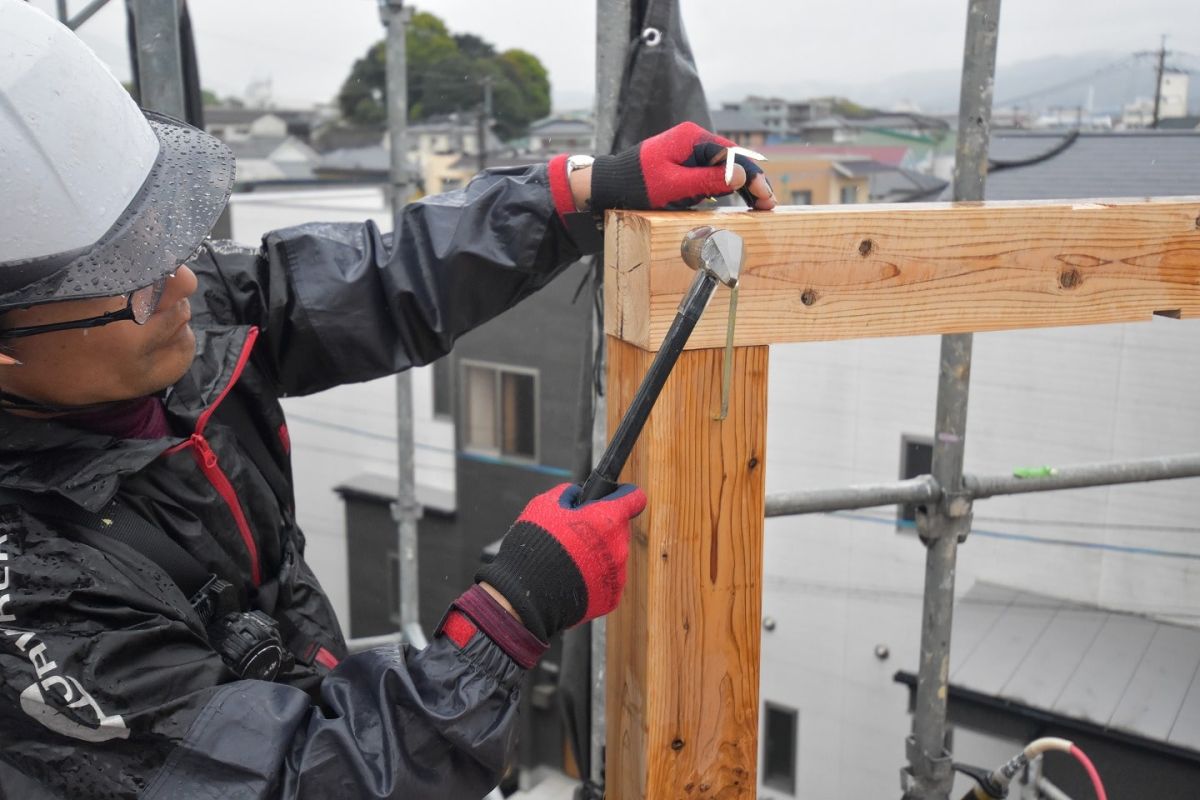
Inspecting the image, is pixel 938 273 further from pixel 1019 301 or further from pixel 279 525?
pixel 279 525

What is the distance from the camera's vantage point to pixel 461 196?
69.9 inches

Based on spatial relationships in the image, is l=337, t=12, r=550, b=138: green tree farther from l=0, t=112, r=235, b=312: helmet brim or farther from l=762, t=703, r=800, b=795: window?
l=0, t=112, r=235, b=312: helmet brim

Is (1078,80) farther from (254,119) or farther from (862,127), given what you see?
(254,119)

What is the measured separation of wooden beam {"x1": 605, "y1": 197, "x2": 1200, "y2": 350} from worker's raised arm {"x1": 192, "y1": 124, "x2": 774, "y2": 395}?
0.35m

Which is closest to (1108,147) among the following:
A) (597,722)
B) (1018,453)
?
(1018,453)

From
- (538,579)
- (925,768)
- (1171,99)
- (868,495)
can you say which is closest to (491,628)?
(538,579)

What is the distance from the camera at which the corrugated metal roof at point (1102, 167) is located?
10.9ft

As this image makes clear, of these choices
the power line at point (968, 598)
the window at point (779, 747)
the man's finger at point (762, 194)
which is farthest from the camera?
the window at point (779, 747)

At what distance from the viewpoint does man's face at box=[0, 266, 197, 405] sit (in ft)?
4.42

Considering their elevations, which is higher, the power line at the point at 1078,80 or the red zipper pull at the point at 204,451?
the power line at the point at 1078,80

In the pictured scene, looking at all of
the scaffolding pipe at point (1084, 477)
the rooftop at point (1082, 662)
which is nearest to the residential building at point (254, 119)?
the rooftop at point (1082, 662)

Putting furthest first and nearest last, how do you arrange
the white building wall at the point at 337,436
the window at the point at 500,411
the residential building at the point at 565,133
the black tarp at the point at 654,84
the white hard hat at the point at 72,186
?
the white building wall at the point at 337,436 → the window at the point at 500,411 → the residential building at the point at 565,133 → the black tarp at the point at 654,84 → the white hard hat at the point at 72,186

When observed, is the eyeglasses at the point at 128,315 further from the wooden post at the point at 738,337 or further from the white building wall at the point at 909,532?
the white building wall at the point at 909,532

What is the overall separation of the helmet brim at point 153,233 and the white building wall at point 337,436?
8.92 meters
